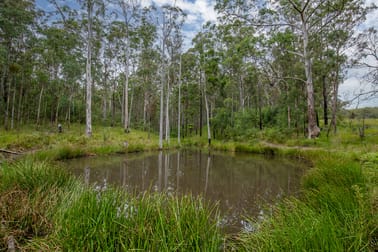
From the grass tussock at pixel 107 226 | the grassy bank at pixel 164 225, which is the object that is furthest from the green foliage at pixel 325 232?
the grass tussock at pixel 107 226

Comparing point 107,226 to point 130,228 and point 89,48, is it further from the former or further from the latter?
point 89,48

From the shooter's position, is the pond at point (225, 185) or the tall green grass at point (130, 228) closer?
the tall green grass at point (130, 228)

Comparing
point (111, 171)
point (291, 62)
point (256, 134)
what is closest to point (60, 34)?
point (111, 171)

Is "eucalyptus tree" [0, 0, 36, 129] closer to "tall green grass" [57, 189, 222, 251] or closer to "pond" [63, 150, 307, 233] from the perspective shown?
"pond" [63, 150, 307, 233]

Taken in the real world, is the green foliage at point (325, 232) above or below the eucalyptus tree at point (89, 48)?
below

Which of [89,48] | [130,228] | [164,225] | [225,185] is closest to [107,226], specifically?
[130,228]

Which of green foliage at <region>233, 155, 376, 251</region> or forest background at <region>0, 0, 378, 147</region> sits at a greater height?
forest background at <region>0, 0, 378, 147</region>

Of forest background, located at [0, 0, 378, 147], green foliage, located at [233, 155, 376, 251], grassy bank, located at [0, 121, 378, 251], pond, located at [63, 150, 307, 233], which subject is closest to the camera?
green foliage, located at [233, 155, 376, 251]

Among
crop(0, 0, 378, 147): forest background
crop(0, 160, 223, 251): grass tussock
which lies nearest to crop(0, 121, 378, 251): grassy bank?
crop(0, 160, 223, 251): grass tussock

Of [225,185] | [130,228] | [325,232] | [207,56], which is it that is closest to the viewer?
[325,232]

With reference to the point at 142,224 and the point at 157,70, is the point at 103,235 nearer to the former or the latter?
the point at 142,224

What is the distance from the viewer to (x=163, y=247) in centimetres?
165

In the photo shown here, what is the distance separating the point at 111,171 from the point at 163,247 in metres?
6.12

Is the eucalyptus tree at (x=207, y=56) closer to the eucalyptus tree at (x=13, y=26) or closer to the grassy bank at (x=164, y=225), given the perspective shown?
the eucalyptus tree at (x=13, y=26)
